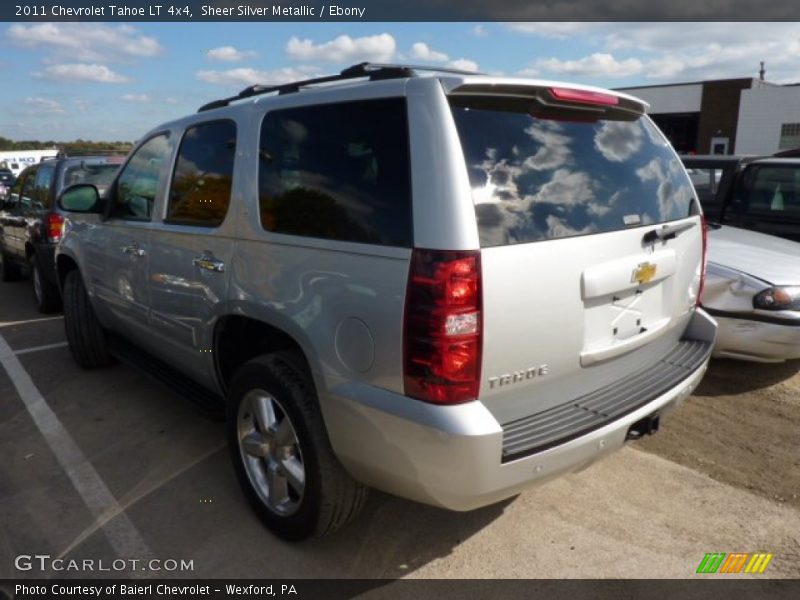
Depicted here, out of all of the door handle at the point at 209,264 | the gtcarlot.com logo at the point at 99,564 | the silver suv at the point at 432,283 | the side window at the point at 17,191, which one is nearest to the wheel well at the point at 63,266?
the silver suv at the point at 432,283

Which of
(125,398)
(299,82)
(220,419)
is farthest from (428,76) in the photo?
(125,398)

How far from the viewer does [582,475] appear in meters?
3.40

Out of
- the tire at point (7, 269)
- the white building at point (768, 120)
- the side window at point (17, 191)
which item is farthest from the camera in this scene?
the white building at point (768, 120)

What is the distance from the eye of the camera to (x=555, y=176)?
238 centimetres

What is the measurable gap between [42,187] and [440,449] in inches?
274

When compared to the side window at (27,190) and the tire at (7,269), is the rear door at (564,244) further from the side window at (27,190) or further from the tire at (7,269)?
the tire at (7,269)

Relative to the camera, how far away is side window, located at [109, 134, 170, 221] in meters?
3.79

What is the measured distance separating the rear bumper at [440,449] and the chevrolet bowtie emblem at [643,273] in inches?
22.1

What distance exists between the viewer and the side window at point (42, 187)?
6985 millimetres

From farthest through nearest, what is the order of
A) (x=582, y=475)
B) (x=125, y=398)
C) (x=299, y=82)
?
(x=125, y=398), (x=582, y=475), (x=299, y=82)

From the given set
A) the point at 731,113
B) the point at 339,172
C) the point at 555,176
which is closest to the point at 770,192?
the point at 555,176

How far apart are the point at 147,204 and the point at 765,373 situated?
15.2ft

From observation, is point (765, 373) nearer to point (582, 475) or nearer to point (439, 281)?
point (582, 475)

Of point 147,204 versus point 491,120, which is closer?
point 491,120
